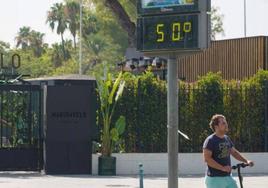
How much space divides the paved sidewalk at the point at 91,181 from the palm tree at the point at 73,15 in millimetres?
69059

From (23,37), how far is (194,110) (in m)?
89.8

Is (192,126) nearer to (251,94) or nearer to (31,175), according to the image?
(251,94)

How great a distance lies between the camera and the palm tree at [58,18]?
93.5 metres

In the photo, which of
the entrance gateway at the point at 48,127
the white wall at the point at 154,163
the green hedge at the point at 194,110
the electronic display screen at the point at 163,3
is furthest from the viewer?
the green hedge at the point at 194,110

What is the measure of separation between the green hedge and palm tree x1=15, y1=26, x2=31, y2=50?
86.8 metres

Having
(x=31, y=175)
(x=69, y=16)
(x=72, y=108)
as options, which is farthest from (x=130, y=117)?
(x=69, y=16)

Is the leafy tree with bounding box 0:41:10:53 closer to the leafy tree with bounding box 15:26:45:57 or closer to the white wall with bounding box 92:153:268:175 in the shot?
the leafy tree with bounding box 15:26:45:57

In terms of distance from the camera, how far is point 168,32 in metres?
11.6

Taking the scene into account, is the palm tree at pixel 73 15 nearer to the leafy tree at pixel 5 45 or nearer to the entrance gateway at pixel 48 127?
the leafy tree at pixel 5 45

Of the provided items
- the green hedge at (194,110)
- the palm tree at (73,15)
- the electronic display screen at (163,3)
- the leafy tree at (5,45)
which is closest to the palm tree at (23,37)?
the leafy tree at (5,45)

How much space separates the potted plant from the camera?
21844 mm

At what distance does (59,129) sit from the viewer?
2181 cm

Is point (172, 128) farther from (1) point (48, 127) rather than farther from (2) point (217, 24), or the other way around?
(2) point (217, 24)

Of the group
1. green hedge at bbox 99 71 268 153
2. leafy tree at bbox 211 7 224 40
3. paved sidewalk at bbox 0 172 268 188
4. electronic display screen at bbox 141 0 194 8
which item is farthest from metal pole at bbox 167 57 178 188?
leafy tree at bbox 211 7 224 40
